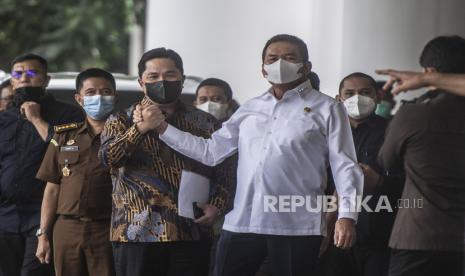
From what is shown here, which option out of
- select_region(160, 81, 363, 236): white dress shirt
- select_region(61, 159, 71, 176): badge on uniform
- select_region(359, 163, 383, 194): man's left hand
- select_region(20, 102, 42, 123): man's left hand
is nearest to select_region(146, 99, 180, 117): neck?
select_region(160, 81, 363, 236): white dress shirt

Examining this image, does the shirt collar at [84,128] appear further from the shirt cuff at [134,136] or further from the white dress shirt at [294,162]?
the white dress shirt at [294,162]

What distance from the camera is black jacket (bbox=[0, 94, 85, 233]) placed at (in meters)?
7.95

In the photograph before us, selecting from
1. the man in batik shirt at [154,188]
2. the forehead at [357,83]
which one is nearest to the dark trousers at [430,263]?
the man in batik shirt at [154,188]

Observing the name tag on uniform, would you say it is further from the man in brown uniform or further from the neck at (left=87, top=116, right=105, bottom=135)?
the neck at (left=87, top=116, right=105, bottom=135)

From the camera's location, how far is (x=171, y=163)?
650 cm

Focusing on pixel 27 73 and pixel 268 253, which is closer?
pixel 268 253

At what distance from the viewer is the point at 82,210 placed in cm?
714

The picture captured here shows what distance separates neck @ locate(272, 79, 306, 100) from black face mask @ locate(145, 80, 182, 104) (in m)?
0.57

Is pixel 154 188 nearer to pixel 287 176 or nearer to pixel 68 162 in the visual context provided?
pixel 287 176

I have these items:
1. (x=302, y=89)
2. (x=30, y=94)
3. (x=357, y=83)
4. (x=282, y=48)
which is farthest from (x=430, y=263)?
(x=30, y=94)

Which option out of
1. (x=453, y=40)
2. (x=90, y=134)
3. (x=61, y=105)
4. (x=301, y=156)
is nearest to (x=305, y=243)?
(x=301, y=156)

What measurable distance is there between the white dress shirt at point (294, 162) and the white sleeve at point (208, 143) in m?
0.18

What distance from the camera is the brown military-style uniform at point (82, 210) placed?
715cm

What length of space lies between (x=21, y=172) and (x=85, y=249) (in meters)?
1.06
